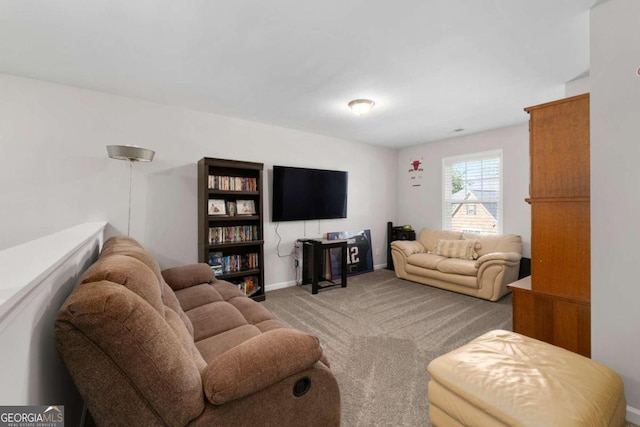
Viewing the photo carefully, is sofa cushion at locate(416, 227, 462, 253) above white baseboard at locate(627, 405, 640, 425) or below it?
above

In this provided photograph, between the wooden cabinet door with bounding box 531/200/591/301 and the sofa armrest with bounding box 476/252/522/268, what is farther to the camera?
the sofa armrest with bounding box 476/252/522/268

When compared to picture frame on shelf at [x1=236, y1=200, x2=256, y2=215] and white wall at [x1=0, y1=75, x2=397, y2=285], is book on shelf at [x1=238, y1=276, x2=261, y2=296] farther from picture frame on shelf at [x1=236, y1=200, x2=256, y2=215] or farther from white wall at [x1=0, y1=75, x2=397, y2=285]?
picture frame on shelf at [x1=236, y1=200, x2=256, y2=215]

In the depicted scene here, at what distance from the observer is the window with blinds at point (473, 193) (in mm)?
4469

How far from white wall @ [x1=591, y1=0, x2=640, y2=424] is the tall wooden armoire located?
0.22 meters

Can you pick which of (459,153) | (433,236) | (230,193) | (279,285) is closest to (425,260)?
(433,236)

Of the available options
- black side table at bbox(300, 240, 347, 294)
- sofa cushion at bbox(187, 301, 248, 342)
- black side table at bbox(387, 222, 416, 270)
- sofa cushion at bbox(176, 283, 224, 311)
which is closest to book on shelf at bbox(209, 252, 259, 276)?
black side table at bbox(300, 240, 347, 294)

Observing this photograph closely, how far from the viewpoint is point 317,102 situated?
323cm

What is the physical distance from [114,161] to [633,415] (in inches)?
185

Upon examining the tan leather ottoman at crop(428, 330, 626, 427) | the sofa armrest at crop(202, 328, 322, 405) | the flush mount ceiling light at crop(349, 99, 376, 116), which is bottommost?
the tan leather ottoman at crop(428, 330, 626, 427)

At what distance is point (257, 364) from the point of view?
43.8 inches

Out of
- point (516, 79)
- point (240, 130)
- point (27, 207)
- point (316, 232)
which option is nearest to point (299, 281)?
point (316, 232)

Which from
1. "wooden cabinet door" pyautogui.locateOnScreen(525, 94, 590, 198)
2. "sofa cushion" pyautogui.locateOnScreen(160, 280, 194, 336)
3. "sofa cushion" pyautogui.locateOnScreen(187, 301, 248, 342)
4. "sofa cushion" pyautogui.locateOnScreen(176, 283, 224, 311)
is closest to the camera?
"sofa cushion" pyautogui.locateOnScreen(160, 280, 194, 336)

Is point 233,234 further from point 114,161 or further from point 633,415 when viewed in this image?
point 633,415

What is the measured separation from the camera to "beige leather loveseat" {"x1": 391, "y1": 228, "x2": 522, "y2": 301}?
359 cm
